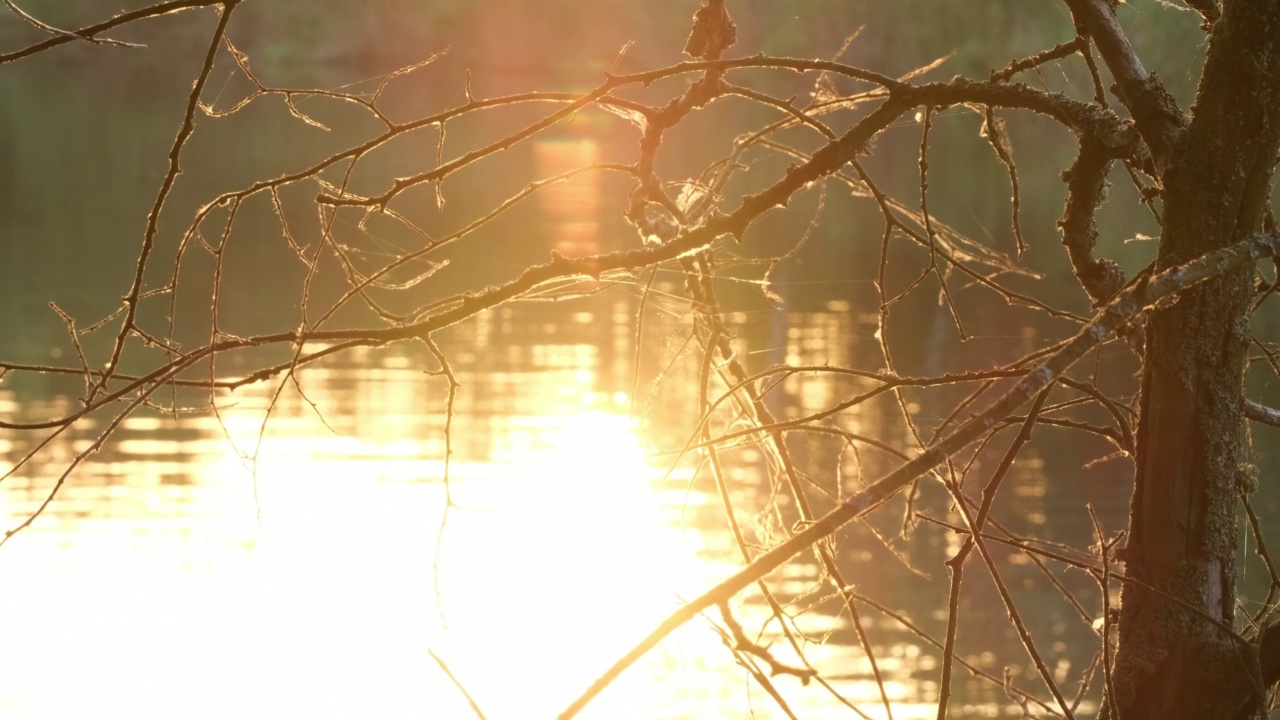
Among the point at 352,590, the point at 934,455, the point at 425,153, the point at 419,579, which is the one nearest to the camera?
the point at 934,455

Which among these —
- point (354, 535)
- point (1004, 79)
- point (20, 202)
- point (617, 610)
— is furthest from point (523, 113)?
point (1004, 79)

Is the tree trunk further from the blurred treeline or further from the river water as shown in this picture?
the blurred treeline

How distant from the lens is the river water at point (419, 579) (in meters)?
7.86

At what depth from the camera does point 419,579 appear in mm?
9430

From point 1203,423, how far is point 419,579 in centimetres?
840

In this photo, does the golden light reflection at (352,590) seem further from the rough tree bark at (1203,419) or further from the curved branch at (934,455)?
the curved branch at (934,455)

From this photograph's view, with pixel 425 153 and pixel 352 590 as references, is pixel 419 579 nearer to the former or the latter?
pixel 352 590

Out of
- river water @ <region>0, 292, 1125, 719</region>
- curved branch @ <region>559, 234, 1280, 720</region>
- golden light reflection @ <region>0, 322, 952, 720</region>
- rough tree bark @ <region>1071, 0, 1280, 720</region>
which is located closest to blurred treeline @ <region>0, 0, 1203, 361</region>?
river water @ <region>0, 292, 1125, 719</region>

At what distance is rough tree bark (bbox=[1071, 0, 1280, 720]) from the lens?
4.91 feet

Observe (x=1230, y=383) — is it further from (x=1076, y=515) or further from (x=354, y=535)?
(x=1076, y=515)

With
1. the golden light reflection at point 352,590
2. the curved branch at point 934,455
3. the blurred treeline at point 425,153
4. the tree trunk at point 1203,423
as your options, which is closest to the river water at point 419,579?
the golden light reflection at point 352,590

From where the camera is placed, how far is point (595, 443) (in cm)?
1195

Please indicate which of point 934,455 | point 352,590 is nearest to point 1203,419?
point 934,455

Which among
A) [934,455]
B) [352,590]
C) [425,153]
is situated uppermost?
[425,153]
